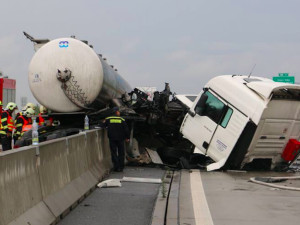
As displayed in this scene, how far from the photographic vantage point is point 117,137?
→ 12234mm

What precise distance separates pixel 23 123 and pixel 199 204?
27.7 feet

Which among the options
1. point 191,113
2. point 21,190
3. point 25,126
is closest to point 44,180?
point 21,190

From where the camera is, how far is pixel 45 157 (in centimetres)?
688

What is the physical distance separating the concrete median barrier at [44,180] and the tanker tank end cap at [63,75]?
278 centimetres

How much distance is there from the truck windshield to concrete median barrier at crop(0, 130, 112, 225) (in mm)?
3806

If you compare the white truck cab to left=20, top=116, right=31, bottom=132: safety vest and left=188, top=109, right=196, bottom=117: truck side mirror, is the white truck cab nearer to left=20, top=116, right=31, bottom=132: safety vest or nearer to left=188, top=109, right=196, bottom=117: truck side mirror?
left=188, top=109, right=196, bottom=117: truck side mirror

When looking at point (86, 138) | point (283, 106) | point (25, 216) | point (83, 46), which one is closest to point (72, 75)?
point (83, 46)

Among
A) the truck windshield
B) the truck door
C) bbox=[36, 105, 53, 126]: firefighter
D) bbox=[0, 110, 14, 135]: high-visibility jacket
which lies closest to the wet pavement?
the truck door

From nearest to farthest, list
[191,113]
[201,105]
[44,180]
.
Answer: [44,180], [201,105], [191,113]

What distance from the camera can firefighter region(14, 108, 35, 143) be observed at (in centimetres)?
1412

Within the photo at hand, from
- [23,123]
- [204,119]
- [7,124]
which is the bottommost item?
[23,123]

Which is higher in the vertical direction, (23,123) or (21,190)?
(21,190)

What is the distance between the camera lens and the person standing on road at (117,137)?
12109 mm

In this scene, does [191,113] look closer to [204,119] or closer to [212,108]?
[204,119]
